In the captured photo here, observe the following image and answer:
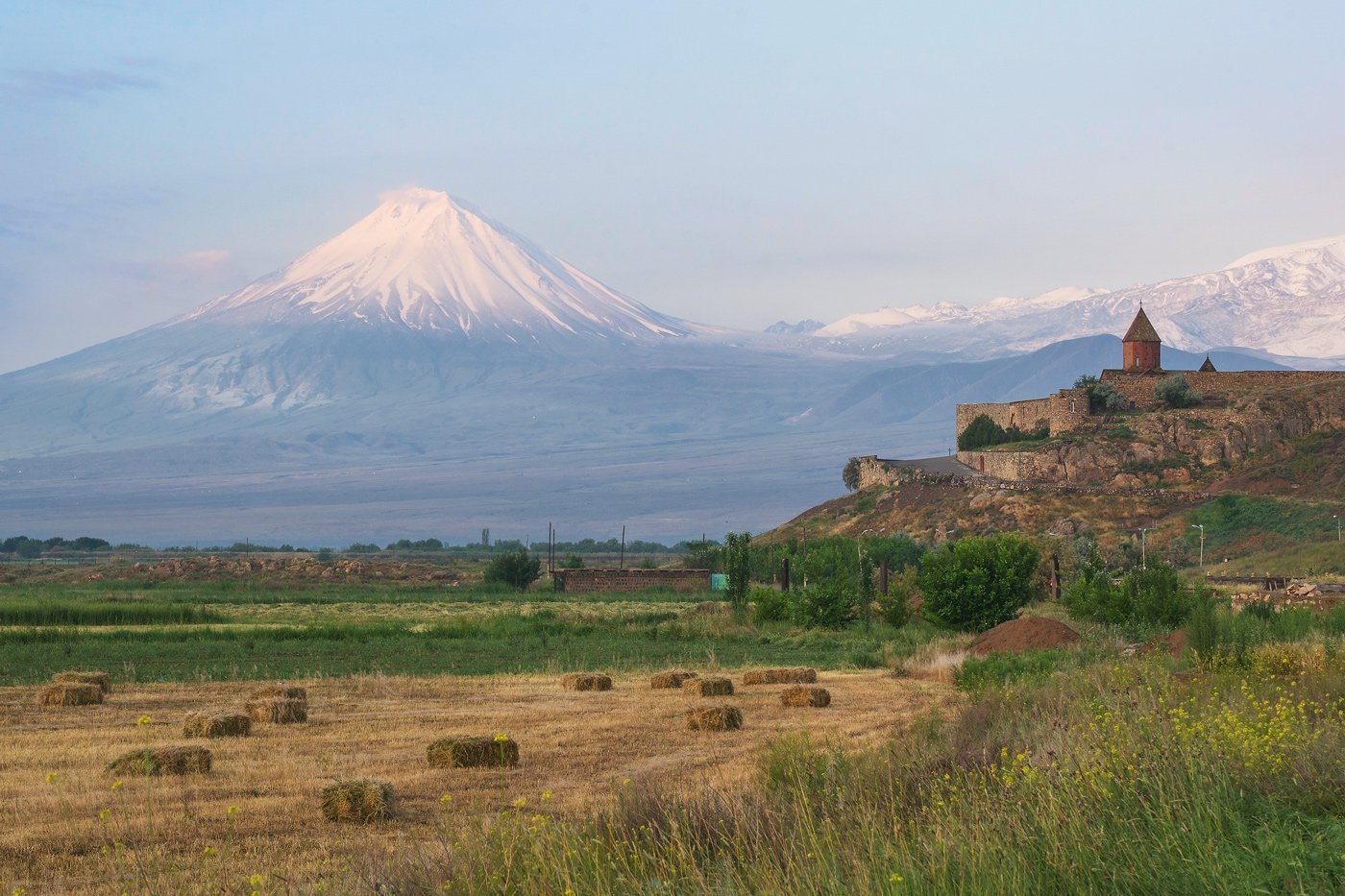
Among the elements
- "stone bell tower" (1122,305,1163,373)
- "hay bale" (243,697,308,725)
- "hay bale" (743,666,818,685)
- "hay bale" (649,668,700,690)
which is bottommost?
"hay bale" (743,666,818,685)

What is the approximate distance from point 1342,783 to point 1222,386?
78844 mm

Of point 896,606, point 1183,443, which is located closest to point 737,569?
point 896,606

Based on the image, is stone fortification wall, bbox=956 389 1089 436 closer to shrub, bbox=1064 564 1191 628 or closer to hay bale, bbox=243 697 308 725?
shrub, bbox=1064 564 1191 628

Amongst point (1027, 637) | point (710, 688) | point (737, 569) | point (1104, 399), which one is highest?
point (1104, 399)

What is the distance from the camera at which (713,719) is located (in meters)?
18.1

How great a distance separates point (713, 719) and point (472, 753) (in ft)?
13.6

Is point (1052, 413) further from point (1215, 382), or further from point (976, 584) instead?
point (976, 584)

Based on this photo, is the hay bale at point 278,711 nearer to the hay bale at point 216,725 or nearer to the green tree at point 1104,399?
the hay bale at point 216,725

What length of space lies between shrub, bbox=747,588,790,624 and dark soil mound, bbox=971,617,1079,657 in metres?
13.3

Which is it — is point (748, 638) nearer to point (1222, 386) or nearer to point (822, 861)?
point (822, 861)

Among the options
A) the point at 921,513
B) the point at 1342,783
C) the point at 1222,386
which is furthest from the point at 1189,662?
the point at 1222,386

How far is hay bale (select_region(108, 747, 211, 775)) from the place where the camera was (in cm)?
1378

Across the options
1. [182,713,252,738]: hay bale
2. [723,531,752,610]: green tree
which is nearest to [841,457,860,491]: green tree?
[723,531,752,610]: green tree

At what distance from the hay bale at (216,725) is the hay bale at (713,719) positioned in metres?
5.49
